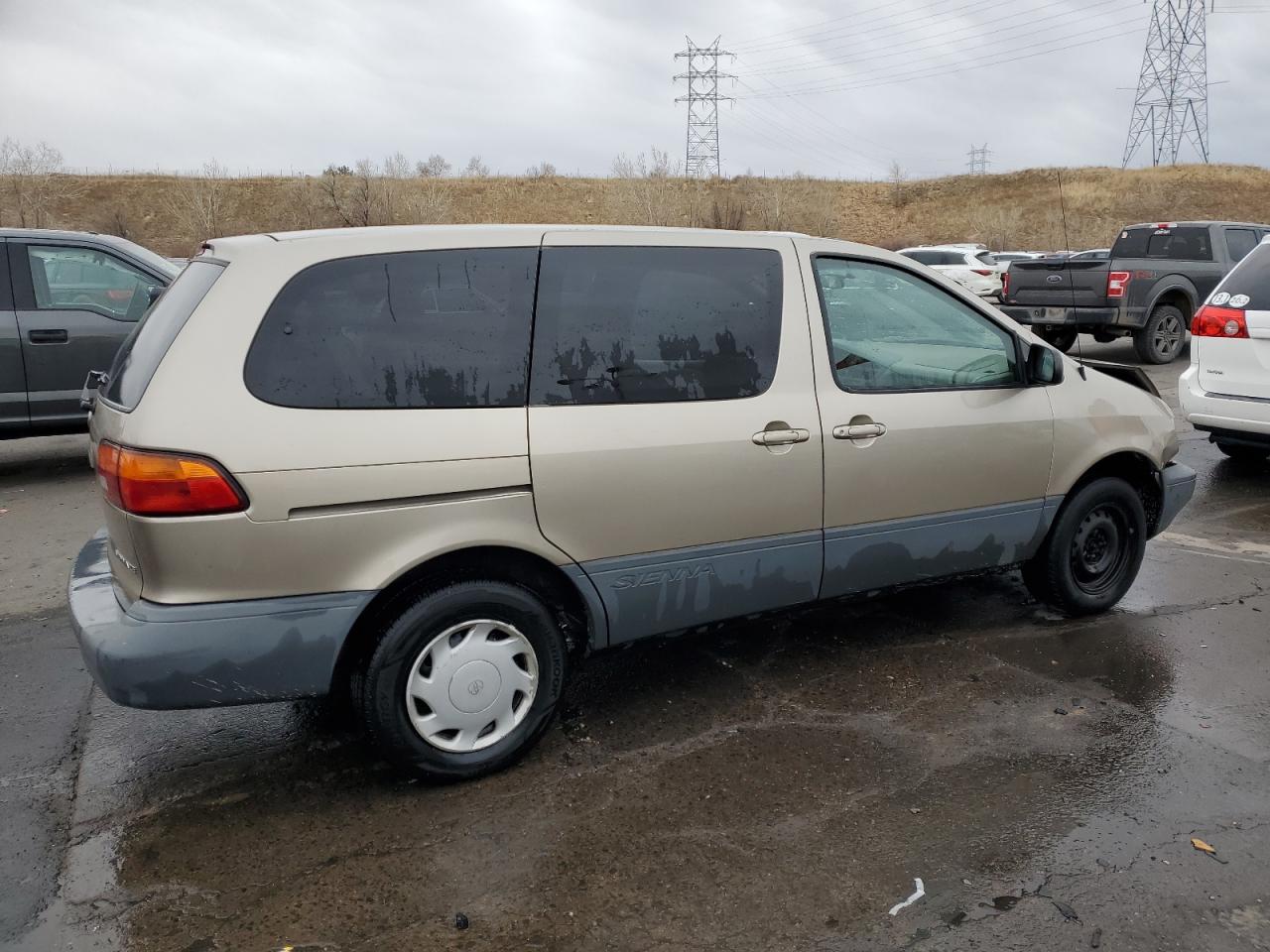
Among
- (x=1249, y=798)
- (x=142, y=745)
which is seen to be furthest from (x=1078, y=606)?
(x=142, y=745)

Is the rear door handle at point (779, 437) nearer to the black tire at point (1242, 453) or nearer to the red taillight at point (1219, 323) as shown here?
the red taillight at point (1219, 323)

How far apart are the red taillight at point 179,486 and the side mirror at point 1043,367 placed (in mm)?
3186

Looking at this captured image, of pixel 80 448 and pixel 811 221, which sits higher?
pixel 811 221

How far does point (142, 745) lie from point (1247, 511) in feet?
22.0

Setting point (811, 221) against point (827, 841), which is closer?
point (827, 841)

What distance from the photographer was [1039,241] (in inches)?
2395

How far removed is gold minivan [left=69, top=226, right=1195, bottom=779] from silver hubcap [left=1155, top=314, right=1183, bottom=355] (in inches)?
424

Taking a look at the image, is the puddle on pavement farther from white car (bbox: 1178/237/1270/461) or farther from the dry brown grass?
the dry brown grass

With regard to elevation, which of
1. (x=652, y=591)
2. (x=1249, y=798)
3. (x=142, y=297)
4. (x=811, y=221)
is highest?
(x=811, y=221)

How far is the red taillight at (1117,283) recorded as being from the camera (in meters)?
Result: 13.1

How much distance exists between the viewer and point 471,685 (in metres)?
3.22

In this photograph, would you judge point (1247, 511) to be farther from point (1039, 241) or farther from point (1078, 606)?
point (1039, 241)

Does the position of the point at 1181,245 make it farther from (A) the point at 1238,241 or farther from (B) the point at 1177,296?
(A) the point at 1238,241

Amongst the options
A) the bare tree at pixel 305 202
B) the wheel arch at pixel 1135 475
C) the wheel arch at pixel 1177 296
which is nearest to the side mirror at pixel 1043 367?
the wheel arch at pixel 1135 475
